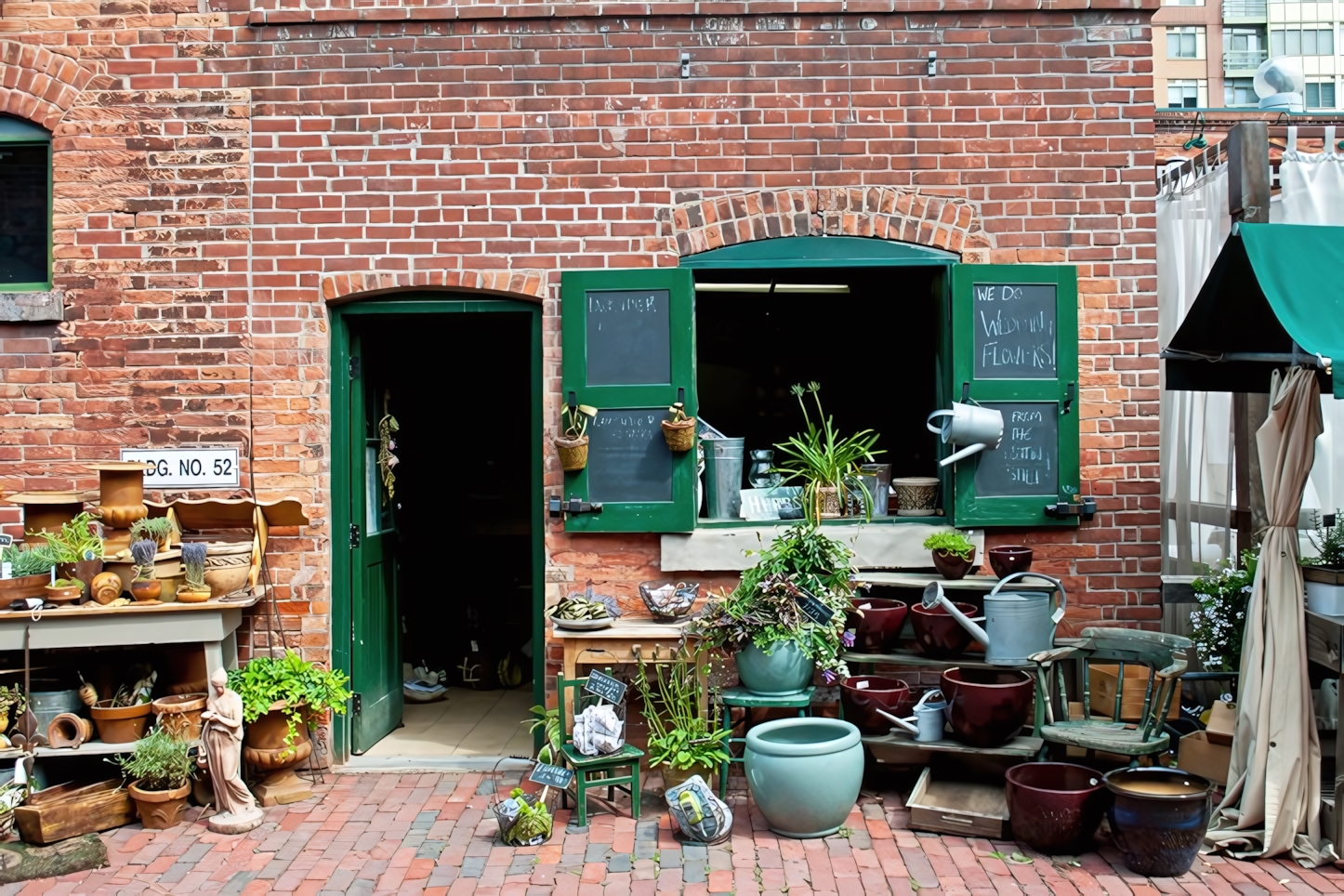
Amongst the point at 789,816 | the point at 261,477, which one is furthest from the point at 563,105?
the point at 789,816

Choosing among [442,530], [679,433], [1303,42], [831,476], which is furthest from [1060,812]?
[1303,42]

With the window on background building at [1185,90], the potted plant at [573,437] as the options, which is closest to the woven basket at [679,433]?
the potted plant at [573,437]

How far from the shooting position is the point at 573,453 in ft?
18.4

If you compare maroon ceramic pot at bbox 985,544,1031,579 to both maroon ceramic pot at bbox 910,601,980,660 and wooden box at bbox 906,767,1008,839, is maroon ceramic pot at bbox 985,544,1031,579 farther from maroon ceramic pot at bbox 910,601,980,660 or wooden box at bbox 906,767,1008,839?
wooden box at bbox 906,767,1008,839

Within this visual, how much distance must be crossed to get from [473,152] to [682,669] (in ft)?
9.66

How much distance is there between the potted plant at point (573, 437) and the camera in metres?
5.62

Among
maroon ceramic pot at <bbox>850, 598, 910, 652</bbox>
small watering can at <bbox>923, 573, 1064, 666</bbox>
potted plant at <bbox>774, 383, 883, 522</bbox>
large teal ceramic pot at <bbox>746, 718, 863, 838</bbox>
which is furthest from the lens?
potted plant at <bbox>774, 383, 883, 522</bbox>

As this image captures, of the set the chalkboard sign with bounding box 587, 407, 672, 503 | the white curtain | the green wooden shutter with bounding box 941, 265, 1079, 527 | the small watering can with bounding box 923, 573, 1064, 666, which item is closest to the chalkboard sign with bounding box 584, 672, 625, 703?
the chalkboard sign with bounding box 587, 407, 672, 503

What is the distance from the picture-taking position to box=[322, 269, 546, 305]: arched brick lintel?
577 cm

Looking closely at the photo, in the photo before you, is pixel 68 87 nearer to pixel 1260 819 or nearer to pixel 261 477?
pixel 261 477

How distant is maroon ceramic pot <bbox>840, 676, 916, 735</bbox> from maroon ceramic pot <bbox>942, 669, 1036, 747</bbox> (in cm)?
29

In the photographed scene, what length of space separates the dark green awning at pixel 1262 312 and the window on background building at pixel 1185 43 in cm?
4521

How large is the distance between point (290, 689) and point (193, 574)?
28.3 inches

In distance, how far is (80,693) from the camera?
17.2 ft
